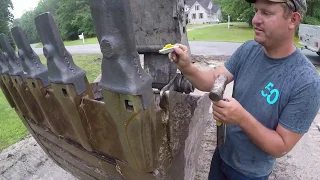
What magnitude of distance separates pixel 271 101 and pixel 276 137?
19 cm

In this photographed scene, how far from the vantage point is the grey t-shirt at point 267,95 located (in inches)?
53.3

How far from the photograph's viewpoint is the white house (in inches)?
2208

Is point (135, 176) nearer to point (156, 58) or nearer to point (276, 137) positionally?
point (276, 137)

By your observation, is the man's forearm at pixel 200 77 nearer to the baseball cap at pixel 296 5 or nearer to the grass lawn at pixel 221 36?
the baseball cap at pixel 296 5

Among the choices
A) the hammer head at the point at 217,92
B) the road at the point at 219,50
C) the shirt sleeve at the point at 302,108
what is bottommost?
the road at the point at 219,50

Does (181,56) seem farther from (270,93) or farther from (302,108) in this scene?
(302,108)

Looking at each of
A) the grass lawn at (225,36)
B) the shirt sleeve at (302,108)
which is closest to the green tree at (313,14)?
the grass lawn at (225,36)

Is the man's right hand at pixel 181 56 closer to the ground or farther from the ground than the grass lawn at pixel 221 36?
farther from the ground

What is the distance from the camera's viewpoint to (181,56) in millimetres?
1702

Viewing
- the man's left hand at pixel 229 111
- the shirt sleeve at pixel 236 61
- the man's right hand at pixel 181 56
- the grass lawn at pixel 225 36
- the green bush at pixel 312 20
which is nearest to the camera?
the man's left hand at pixel 229 111

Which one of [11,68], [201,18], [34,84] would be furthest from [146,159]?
[201,18]

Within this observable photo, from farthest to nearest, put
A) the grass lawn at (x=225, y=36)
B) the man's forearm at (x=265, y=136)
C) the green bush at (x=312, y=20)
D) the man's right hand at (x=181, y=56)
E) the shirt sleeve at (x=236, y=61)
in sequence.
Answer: the green bush at (x=312, y=20) < the grass lawn at (x=225, y=36) < the shirt sleeve at (x=236, y=61) < the man's right hand at (x=181, y=56) < the man's forearm at (x=265, y=136)

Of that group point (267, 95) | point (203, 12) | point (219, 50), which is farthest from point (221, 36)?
point (203, 12)

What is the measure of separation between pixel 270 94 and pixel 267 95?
0.02m
